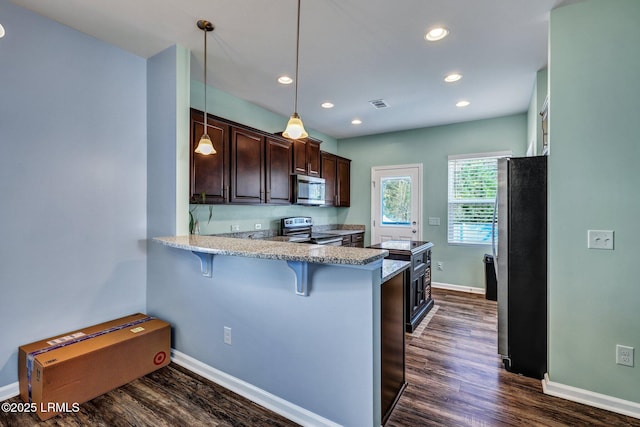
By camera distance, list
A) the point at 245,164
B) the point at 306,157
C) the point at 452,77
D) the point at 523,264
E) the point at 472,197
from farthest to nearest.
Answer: the point at 472,197 < the point at 306,157 < the point at 245,164 < the point at 452,77 < the point at 523,264

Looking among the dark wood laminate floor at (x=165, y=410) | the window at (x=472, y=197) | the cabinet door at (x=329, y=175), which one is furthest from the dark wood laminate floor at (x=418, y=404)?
the cabinet door at (x=329, y=175)

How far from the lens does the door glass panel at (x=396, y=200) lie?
212 inches

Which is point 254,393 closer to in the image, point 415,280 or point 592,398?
point 415,280

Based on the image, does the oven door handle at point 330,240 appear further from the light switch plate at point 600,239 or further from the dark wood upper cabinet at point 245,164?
the light switch plate at point 600,239

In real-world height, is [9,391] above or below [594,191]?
below

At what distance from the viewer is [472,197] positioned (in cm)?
480

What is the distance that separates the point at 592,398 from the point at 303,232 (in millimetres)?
3630

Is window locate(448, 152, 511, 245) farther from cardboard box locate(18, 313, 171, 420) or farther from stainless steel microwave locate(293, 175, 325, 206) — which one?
cardboard box locate(18, 313, 171, 420)

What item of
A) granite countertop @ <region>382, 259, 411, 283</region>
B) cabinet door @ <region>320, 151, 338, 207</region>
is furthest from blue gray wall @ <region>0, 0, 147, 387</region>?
cabinet door @ <region>320, 151, 338, 207</region>

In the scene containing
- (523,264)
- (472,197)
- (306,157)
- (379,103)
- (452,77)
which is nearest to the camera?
(523,264)

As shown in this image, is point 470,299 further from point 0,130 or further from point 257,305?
point 0,130

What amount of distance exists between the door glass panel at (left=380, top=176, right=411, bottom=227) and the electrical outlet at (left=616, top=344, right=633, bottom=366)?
349cm

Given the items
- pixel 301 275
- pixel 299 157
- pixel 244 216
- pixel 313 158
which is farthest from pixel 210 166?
pixel 313 158

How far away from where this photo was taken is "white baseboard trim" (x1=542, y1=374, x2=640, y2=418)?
6.28ft
